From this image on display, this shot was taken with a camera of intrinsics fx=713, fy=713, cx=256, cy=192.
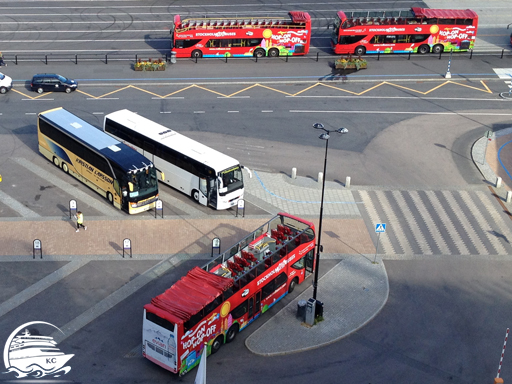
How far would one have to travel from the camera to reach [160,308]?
28.1 m

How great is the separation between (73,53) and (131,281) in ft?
119

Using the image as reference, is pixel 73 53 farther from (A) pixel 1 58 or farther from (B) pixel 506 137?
(B) pixel 506 137

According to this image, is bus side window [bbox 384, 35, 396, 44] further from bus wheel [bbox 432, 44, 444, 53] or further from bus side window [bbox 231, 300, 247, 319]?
bus side window [bbox 231, 300, 247, 319]

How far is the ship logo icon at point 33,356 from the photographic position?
1148 inches

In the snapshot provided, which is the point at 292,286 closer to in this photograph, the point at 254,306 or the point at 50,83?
the point at 254,306

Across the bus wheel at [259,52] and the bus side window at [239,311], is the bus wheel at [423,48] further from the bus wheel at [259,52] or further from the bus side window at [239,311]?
the bus side window at [239,311]

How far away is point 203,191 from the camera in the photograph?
41.2m

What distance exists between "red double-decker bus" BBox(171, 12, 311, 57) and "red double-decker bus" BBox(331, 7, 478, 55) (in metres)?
3.80

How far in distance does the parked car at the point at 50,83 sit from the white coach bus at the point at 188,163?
13.0m

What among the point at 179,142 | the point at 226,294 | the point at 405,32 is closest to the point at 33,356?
the point at 226,294

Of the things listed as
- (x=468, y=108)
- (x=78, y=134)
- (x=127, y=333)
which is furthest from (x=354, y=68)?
(x=127, y=333)

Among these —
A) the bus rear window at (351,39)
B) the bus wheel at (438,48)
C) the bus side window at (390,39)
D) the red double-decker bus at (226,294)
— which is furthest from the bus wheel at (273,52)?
the red double-decker bus at (226,294)

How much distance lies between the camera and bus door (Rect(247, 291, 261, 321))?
3166 cm

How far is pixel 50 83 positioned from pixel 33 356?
1225 inches
